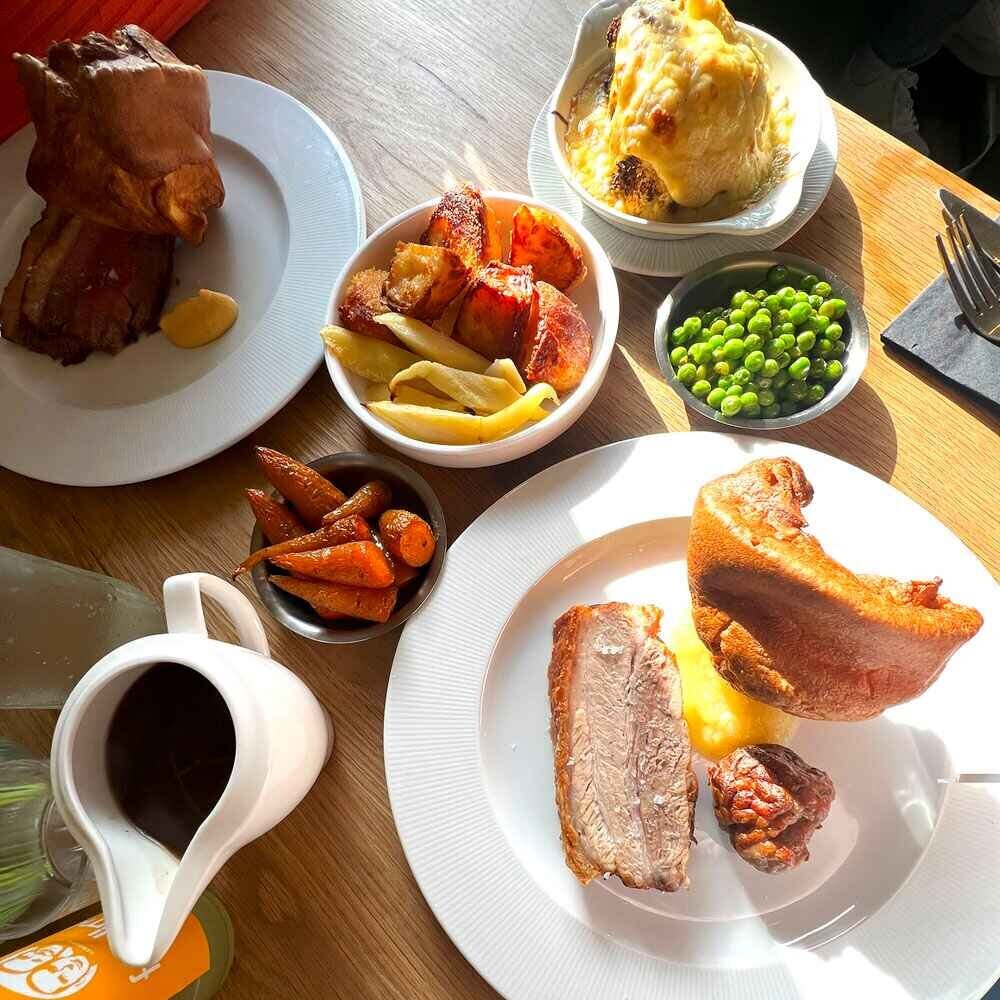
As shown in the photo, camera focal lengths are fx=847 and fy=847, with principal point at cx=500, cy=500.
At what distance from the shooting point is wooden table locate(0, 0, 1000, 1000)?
3.91 ft

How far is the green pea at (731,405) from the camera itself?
1.22 m

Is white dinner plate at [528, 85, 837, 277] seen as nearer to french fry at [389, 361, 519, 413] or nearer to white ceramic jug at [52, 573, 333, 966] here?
french fry at [389, 361, 519, 413]

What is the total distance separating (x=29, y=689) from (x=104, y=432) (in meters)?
0.46

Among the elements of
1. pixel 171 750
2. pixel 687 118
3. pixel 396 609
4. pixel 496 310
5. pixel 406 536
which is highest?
pixel 687 118

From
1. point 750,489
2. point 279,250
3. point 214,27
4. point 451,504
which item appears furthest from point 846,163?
point 214,27

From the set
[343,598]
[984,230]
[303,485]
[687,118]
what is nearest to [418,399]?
[303,485]

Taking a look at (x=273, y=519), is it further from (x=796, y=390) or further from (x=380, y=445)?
(x=796, y=390)

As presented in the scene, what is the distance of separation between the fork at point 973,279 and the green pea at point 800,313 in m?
0.26

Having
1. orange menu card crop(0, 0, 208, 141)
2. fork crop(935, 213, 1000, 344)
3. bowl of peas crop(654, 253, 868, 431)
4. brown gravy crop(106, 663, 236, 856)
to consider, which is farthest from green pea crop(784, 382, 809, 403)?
orange menu card crop(0, 0, 208, 141)

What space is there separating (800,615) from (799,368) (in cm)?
41

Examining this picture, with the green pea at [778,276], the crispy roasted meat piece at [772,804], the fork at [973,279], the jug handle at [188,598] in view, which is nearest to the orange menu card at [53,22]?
the jug handle at [188,598]

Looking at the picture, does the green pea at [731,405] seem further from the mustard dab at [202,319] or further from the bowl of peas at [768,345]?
the mustard dab at [202,319]

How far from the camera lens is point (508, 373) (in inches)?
47.9

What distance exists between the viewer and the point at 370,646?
4.26ft
